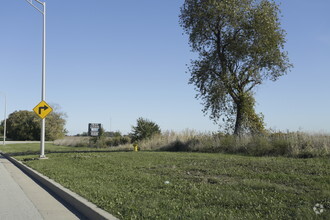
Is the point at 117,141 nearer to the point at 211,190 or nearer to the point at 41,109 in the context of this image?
the point at 41,109

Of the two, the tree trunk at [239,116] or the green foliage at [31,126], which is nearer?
the tree trunk at [239,116]

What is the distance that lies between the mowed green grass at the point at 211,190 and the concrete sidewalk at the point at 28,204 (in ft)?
2.22

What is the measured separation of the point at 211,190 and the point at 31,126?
2882 inches

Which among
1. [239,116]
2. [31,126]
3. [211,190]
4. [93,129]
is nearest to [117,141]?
[93,129]

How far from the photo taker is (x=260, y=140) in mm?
17359

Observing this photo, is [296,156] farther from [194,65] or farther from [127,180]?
[194,65]

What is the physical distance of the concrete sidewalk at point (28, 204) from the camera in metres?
7.39

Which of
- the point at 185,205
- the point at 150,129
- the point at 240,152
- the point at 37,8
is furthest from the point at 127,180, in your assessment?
the point at 150,129

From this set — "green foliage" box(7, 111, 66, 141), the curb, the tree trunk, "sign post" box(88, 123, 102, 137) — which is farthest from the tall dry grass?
"green foliage" box(7, 111, 66, 141)

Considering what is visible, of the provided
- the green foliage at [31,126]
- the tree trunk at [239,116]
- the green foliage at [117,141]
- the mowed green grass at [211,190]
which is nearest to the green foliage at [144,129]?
the green foliage at [117,141]

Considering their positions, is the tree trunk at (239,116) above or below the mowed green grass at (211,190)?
above

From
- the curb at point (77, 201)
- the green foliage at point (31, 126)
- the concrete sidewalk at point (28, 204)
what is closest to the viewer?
the curb at point (77, 201)

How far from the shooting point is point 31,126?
75.1 metres

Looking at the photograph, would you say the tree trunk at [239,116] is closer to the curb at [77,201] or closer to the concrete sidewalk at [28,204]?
the curb at [77,201]
